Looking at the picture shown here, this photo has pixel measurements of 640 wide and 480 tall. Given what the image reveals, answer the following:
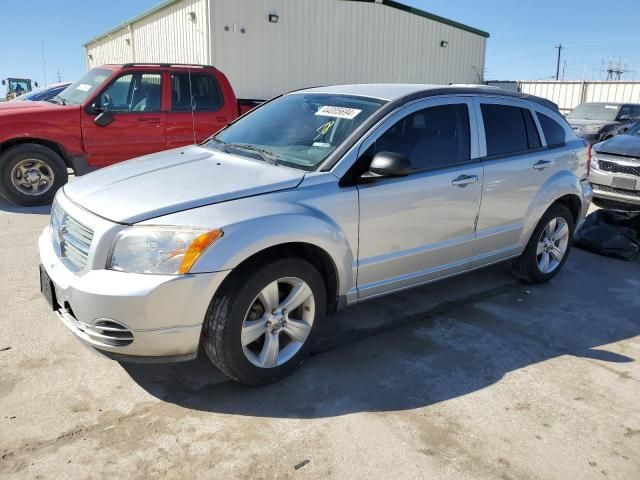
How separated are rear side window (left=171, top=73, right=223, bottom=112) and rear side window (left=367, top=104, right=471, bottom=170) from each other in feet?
16.6

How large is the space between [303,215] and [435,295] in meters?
2.02

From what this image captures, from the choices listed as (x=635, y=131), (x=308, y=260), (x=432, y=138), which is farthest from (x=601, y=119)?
(x=308, y=260)

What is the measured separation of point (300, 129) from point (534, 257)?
250 centimetres

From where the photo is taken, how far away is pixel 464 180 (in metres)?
3.96

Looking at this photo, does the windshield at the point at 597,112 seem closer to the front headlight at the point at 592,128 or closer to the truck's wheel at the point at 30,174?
the front headlight at the point at 592,128

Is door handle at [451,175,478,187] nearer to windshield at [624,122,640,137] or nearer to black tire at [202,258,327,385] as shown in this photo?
black tire at [202,258,327,385]

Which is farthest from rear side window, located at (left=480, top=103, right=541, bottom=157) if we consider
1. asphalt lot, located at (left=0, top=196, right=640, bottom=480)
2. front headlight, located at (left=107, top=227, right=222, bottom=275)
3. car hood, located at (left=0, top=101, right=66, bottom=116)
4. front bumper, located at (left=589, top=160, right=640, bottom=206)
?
car hood, located at (left=0, top=101, right=66, bottom=116)

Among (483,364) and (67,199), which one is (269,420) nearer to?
(483,364)

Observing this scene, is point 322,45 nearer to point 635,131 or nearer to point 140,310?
point 635,131

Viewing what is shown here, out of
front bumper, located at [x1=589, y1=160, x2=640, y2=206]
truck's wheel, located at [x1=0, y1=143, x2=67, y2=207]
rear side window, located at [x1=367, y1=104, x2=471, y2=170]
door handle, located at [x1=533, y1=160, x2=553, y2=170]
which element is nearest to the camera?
rear side window, located at [x1=367, y1=104, x2=471, y2=170]

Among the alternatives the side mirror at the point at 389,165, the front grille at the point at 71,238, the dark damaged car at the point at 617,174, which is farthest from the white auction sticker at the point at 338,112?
the dark damaged car at the point at 617,174

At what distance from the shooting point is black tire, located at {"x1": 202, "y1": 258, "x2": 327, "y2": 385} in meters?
2.86

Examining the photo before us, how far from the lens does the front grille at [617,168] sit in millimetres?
7570

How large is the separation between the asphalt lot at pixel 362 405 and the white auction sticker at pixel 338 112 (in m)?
1.51
